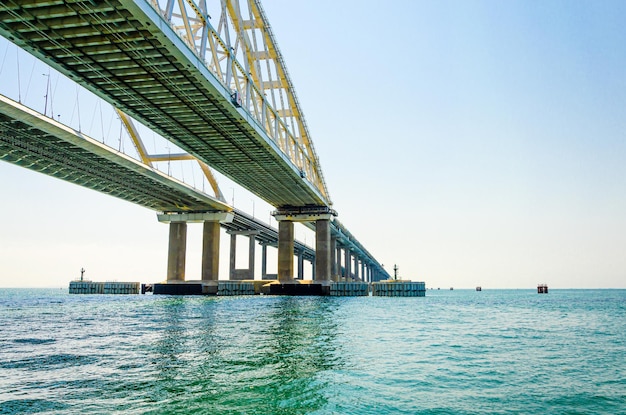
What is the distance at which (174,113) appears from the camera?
44969 mm

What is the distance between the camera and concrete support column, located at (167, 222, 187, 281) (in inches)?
3713

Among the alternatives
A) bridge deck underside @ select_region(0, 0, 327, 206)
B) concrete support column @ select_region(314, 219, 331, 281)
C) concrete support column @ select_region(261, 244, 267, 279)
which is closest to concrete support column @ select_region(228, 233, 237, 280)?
concrete support column @ select_region(261, 244, 267, 279)

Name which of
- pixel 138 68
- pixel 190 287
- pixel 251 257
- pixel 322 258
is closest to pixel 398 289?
pixel 322 258

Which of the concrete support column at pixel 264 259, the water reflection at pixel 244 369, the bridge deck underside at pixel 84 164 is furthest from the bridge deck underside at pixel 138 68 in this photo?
the concrete support column at pixel 264 259

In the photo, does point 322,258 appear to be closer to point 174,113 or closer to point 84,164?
point 84,164

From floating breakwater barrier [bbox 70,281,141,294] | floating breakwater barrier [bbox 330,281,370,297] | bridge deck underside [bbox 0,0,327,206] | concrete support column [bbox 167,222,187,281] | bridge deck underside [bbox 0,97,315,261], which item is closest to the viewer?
bridge deck underside [bbox 0,0,327,206]

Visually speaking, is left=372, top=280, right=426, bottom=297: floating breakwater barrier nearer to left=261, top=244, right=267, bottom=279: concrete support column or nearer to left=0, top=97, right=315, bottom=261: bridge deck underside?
left=0, top=97, right=315, bottom=261: bridge deck underside

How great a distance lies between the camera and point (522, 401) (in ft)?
36.3

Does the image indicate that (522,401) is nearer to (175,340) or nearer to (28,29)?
(175,340)

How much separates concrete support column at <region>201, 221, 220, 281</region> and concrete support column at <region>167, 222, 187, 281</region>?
410 centimetres

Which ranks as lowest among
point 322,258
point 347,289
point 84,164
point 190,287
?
point 347,289

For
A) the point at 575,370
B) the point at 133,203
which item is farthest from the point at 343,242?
the point at 575,370

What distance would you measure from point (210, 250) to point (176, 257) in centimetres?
663

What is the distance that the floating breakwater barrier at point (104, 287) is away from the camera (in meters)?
113
